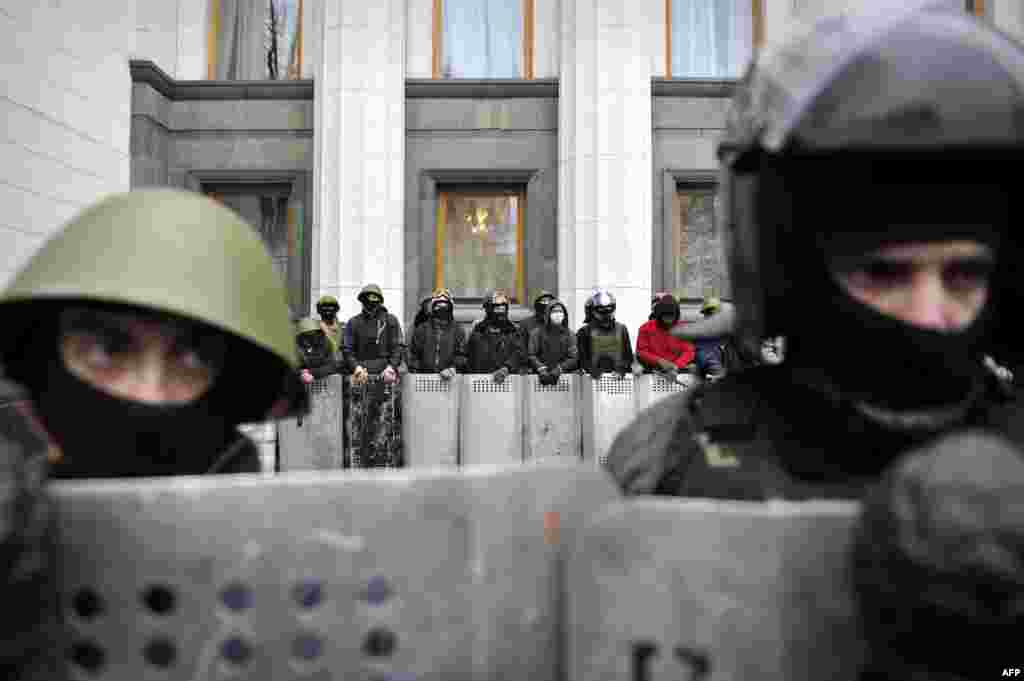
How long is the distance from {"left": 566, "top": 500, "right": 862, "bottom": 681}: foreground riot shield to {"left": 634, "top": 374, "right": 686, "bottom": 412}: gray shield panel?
7.39 metres

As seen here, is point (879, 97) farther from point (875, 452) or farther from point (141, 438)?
point (141, 438)

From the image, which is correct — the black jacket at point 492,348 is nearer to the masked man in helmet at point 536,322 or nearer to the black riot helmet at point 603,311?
the masked man in helmet at point 536,322

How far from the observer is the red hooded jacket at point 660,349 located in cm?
909

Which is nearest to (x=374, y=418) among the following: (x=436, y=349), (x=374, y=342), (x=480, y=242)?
(x=374, y=342)

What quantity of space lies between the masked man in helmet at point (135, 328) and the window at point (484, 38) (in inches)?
521

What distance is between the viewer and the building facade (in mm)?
12461

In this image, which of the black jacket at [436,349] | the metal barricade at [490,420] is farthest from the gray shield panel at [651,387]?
the black jacket at [436,349]

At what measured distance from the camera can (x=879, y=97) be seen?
4.10ft

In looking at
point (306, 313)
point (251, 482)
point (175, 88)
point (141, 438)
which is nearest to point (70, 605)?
point (251, 482)

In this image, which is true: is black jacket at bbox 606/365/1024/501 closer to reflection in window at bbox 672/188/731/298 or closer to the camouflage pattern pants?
the camouflage pattern pants

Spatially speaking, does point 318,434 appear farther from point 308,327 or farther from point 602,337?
point 602,337

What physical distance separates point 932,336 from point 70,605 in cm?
138

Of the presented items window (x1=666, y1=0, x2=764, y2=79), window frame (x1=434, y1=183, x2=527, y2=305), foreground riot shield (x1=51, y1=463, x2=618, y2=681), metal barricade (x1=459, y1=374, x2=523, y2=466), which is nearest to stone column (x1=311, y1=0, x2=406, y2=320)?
window frame (x1=434, y1=183, x2=527, y2=305)

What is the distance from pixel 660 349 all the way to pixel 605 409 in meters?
1.32
